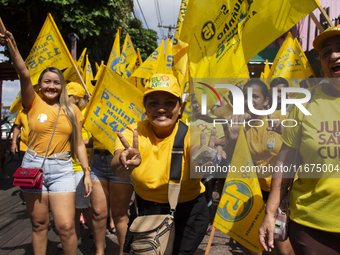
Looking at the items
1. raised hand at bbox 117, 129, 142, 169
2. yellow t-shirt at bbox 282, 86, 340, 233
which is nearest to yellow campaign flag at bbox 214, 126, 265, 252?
yellow t-shirt at bbox 282, 86, 340, 233

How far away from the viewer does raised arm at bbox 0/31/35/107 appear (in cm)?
246

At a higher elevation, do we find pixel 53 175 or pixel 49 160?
pixel 49 160

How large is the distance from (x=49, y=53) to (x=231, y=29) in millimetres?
2913

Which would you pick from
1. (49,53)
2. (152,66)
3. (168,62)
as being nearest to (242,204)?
(168,62)

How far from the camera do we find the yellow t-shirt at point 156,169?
206 cm

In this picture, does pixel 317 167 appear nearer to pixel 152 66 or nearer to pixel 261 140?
pixel 261 140

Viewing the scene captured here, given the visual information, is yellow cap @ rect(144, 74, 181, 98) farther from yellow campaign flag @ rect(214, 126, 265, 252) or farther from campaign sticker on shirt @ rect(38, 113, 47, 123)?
campaign sticker on shirt @ rect(38, 113, 47, 123)

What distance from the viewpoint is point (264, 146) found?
135 inches

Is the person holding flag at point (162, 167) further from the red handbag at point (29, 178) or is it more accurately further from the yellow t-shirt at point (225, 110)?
the yellow t-shirt at point (225, 110)

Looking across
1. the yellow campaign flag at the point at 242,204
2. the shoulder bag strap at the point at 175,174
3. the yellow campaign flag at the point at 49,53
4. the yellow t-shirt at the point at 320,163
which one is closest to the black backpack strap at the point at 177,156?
the shoulder bag strap at the point at 175,174

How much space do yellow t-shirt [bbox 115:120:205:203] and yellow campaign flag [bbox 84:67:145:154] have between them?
1.39m

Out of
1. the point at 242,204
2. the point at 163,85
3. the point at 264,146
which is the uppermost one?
the point at 163,85

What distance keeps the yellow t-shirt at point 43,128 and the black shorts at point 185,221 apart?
114cm

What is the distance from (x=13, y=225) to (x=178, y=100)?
12.8 feet
